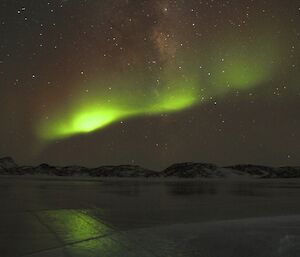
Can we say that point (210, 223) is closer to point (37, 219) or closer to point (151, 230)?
point (151, 230)

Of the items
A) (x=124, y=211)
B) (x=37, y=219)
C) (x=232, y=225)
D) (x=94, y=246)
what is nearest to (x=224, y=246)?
(x=94, y=246)

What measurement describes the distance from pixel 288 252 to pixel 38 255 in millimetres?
5004

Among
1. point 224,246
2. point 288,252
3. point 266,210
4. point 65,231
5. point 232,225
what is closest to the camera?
point 288,252

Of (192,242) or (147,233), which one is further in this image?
(147,233)

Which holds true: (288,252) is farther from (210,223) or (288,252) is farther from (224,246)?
(210,223)

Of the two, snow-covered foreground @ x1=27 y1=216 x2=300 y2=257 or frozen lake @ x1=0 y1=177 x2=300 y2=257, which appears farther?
frozen lake @ x1=0 y1=177 x2=300 y2=257

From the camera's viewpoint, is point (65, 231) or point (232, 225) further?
point (232, 225)

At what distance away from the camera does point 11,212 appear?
59.4 feet

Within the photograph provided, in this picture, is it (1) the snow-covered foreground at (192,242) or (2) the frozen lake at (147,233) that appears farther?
(2) the frozen lake at (147,233)

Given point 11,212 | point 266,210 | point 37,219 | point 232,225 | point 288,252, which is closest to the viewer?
point 288,252

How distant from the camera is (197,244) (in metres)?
10.8

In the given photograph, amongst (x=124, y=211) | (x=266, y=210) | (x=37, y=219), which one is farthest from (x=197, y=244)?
(x=266, y=210)

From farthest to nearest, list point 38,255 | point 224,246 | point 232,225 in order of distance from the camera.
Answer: point 232,225 → point 224,246 → point 38,255

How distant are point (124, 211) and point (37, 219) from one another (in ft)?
14.7
